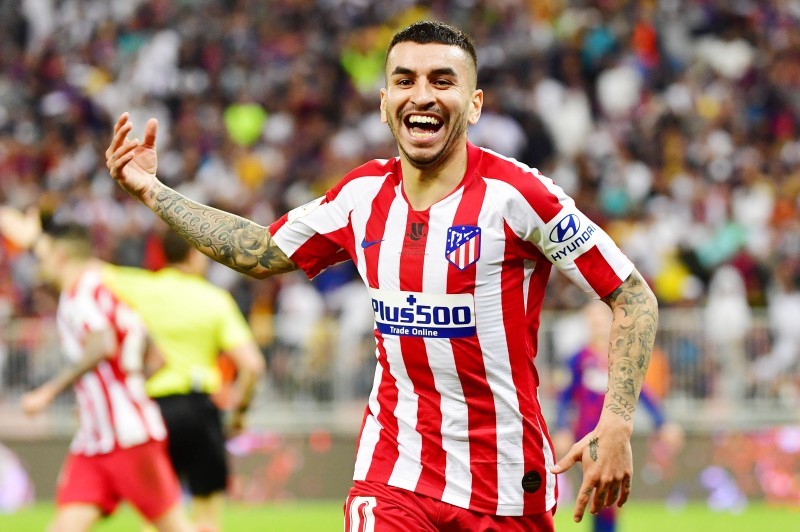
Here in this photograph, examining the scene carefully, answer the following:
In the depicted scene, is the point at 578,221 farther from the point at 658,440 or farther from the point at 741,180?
the point at 741,180

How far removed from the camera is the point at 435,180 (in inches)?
194

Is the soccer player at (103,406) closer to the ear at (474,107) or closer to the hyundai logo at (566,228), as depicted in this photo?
the ear at (474,107)

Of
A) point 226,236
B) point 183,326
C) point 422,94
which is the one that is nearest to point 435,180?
point 422,94

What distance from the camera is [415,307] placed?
4.82 metres

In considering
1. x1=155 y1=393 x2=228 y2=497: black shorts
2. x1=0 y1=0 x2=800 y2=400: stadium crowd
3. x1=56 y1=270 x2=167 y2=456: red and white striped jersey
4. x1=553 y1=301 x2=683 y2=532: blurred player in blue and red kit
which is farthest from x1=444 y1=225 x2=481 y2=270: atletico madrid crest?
x1=0 y1=0 x2=800 y2=400: stadium crowd

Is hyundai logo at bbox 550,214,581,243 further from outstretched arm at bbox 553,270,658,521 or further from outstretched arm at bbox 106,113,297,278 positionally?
outstretched arm at bbox 106,113,297,278

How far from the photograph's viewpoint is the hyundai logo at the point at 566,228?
4719 mm

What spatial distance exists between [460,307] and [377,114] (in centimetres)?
1464

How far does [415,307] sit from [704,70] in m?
15.3

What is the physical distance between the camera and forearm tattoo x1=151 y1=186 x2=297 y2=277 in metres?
5.17

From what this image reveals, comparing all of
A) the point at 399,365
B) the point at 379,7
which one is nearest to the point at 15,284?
the point at 379,7

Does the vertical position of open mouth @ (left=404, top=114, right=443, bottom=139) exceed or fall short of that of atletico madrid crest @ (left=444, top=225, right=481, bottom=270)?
it exceeds it

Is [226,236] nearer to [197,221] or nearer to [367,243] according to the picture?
[197,221]

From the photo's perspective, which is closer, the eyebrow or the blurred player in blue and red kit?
the eyebrow
